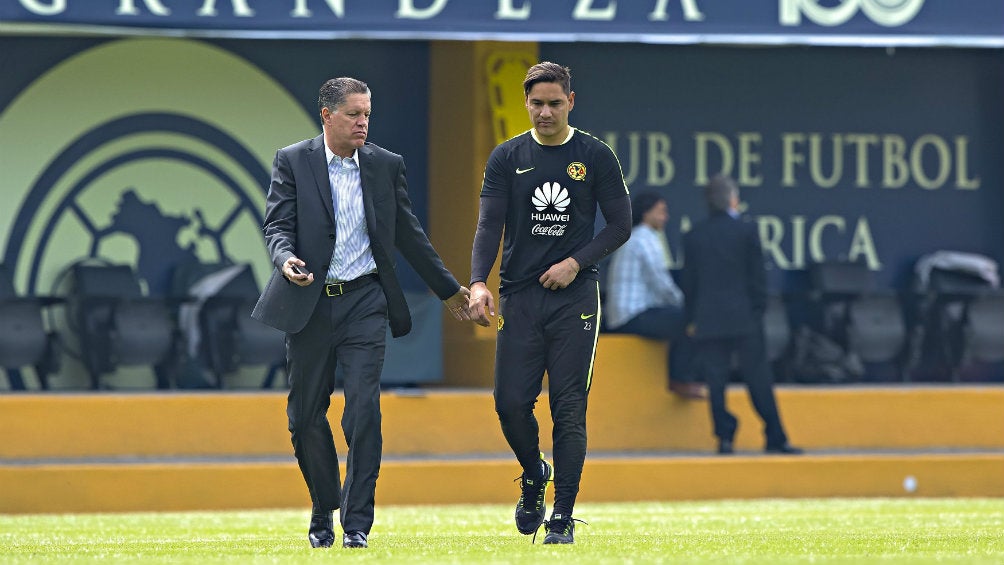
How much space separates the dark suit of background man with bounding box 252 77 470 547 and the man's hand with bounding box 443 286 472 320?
0.28 m

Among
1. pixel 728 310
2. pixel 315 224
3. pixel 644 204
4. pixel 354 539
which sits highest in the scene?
pixel 644 204

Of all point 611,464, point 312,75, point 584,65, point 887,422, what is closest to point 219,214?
point 312,75

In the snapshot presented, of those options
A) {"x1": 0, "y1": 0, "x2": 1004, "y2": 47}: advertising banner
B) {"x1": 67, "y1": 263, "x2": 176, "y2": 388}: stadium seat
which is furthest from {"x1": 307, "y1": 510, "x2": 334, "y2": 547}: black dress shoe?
{"x1": 67, "y1": 263, "x2": 176, "y2": 388}: stadium seat

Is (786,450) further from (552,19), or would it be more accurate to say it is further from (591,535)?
(591,535)

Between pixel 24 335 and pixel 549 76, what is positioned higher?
pixel 549 76

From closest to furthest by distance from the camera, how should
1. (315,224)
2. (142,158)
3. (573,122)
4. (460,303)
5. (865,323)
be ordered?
(315,224), (460,303), (865,323), (142,158), (573,122)

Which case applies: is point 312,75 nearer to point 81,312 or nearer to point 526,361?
point 81,312

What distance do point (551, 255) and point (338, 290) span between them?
0.87 meters

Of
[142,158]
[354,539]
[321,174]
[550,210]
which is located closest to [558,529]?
[354,539]

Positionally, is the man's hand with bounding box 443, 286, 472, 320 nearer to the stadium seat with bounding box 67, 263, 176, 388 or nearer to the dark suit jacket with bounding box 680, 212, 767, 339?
the dark suit jacket with bounding box 680, 212, 767, 339

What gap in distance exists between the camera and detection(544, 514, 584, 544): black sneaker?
319 inches

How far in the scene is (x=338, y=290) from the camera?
8.14 meters

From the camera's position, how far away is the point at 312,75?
1616cm

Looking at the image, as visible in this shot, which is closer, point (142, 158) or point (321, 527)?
point (321, 527)
